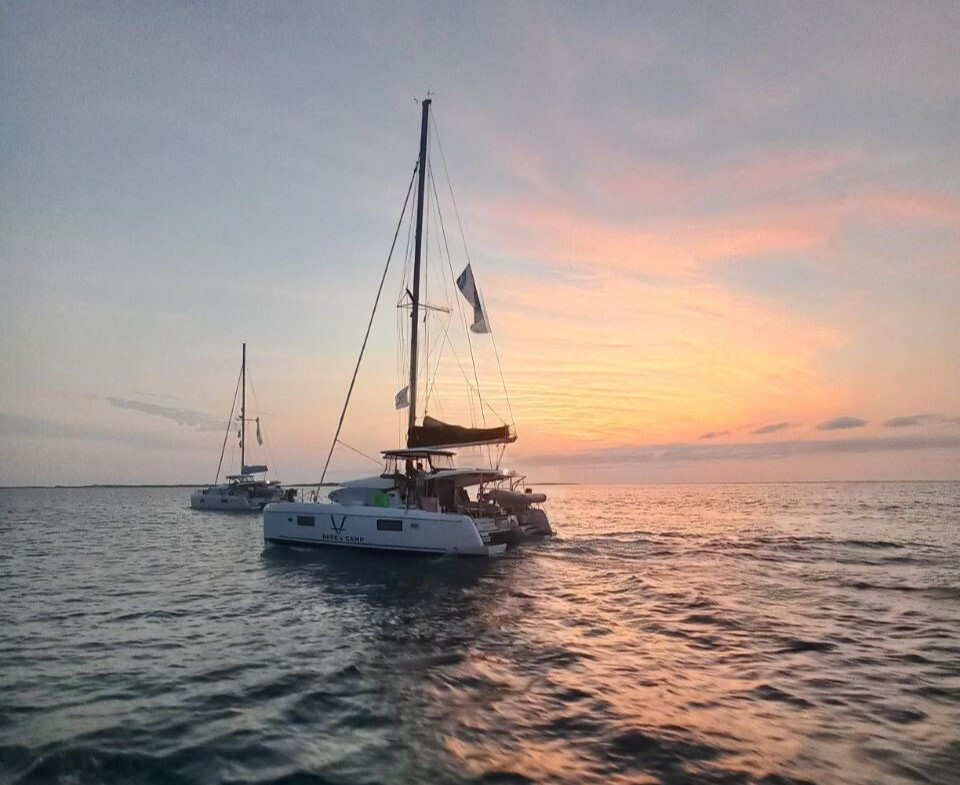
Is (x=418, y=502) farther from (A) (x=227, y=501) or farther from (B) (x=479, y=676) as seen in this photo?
(A) (x=227, y=501)

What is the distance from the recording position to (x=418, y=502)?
24.9 meters

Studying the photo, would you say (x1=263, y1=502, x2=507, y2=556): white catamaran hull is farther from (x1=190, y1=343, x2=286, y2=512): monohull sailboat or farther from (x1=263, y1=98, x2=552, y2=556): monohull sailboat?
(x1=190, y1=343, x2=286, y2=512): monohull sailboat

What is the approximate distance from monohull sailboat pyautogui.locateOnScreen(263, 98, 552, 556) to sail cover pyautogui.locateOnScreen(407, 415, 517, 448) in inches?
1.6

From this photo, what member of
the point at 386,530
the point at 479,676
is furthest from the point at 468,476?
the point at 479,676

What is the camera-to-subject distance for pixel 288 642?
1270 cm

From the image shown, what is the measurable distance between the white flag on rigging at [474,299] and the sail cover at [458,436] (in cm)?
442

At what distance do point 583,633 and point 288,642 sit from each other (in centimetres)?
624

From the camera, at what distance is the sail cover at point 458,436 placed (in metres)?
25.8

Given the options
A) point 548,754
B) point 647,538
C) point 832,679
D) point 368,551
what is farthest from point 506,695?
point 647,538

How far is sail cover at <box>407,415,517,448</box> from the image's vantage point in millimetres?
25766

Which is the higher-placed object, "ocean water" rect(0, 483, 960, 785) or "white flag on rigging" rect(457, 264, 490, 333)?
"white flag on rigging" rect(457, 264, 490, 333)

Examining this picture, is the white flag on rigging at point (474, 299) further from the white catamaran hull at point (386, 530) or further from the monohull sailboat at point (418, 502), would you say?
the white catamaran hull at point (386, 530)

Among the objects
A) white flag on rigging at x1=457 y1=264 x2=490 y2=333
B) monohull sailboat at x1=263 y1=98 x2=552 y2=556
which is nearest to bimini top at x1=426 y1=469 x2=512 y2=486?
monohull sailboat at x1=263 y1=98 x2=552 y2=556

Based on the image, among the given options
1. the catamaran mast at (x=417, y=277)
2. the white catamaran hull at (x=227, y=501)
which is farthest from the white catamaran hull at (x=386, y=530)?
the white catamaran hull at (x=227, y=501)
